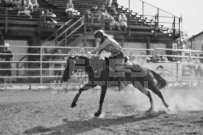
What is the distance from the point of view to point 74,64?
810cm

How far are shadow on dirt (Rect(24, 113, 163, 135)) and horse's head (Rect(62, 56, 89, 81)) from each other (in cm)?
133

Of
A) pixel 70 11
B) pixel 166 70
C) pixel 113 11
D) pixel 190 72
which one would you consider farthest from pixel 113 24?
pixel 190 72

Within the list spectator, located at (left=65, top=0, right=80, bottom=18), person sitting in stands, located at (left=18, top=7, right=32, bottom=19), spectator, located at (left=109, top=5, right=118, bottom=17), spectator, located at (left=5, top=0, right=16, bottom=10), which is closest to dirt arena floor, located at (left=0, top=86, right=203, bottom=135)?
person sitting in stands, located at (left=18, top=7, right=32, bottom=19)

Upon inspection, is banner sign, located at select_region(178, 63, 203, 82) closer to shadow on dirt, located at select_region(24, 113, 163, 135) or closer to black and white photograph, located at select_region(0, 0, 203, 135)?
black and white photograph, located at select_region(0, 0, 203, 135)

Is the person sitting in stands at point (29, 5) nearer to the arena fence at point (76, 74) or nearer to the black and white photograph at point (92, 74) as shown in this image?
the black and white photograph at point (92, 74)

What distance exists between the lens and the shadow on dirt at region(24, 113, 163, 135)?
6227mm

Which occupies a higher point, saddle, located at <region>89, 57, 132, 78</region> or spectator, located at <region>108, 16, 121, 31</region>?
spectator, located at <region>108, 16, 121, 31</region>

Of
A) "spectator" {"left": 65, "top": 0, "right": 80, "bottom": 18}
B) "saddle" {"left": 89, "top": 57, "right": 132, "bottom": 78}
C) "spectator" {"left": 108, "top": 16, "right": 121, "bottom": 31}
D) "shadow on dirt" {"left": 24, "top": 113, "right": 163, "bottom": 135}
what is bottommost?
"shadow on dirt" {"left": 24, "top": 113, "right": 163, "bottom": 135}

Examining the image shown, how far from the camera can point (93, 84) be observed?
8.16m

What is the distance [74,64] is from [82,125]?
5.95 ft

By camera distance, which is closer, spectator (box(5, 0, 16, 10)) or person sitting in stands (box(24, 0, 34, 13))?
person sitting in stands (box(24, 0, 34, 13))

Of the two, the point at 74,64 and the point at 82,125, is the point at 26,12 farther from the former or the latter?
the point at 82,125

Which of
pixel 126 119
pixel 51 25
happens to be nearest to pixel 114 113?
pixel 126 119

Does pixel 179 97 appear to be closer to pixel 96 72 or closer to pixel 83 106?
pixel 83 106
